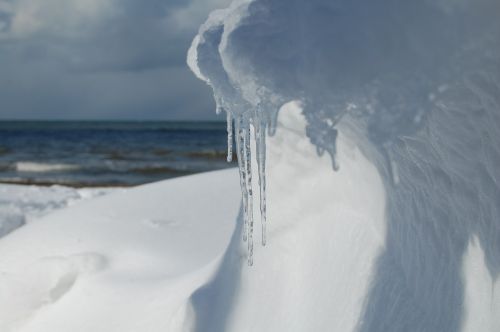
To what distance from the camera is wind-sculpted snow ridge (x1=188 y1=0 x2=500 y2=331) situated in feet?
3.41

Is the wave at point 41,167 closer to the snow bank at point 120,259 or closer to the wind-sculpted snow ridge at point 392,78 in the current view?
the snow bank at point 120,259

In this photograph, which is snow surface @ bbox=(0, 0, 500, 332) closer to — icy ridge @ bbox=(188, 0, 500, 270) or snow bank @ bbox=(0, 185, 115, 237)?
icy ridge @ bbox=(188, 0, 500, 270)

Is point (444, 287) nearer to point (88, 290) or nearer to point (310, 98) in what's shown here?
point (310, 98)

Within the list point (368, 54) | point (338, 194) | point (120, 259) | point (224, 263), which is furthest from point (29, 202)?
point (368, 54)

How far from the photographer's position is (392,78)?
1.07 meters

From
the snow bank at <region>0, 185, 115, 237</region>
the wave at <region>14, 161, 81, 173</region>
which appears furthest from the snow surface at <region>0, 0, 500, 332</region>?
the wave at <region>14, 161, 81, 173</region>

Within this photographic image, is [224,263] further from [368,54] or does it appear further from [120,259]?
[368,54]

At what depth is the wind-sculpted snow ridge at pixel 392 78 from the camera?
104 centimetres

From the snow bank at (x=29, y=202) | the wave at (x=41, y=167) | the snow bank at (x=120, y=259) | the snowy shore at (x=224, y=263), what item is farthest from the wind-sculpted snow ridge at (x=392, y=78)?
the wave at (x=41, y=167)

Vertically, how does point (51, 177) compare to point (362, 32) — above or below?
below

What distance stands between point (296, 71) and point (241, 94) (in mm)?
185

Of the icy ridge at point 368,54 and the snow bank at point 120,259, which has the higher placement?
the icy ridge at point 368,54

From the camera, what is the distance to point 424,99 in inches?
42.3

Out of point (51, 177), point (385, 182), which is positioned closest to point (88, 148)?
point (51, 177)
